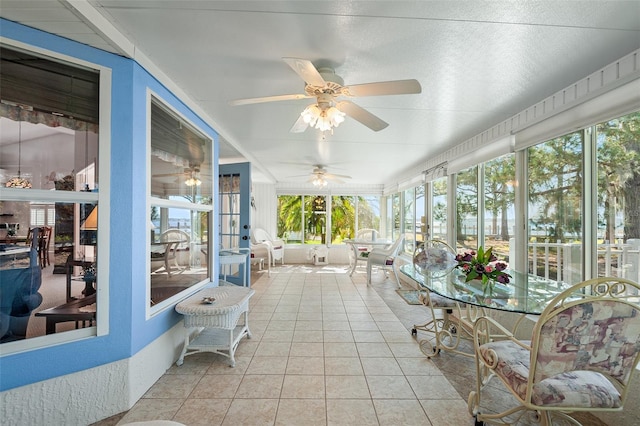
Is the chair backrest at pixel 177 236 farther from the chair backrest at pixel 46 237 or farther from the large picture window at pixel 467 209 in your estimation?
the large picture window at pixel 467 209

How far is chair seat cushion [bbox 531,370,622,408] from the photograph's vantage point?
124 centimetres

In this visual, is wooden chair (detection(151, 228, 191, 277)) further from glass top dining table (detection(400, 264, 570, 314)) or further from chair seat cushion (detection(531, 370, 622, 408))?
chair seat cushion (detection(531, 370, 622, 408))

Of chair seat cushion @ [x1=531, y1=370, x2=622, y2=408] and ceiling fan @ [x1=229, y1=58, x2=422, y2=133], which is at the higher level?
ceiling fan @ [x1=229, y1=58, x2=422, y2=133]

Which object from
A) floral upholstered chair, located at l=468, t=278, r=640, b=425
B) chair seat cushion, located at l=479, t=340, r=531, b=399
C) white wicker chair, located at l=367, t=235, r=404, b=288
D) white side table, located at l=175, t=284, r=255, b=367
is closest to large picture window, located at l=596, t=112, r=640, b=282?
floral upholstered chair, located at l=468, t=278, r=640, b=425

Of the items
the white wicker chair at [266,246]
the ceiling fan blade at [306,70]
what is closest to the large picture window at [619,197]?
the ceiling fan blade at [306,70]

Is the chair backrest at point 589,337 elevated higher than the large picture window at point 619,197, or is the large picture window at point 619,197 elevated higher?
the large picture window at point 619,197

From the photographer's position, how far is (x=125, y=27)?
1594 mm

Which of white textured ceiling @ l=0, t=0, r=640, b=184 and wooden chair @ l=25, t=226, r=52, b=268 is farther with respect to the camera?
wooden chair @ l=25, t=226, r=52, b=268

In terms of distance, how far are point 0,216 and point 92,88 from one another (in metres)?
0.88

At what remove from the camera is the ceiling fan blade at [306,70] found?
1.50 metres

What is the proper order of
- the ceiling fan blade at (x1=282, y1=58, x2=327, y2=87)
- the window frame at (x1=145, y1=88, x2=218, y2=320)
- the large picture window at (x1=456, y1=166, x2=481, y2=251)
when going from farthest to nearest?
the large picture window at (x1=456, y1=166, x2=481, y2=251)
the window frame at (x1=145, y1=88, x2=218, y2=320)
the ceiling fan blade at (x1=282, y1=58, x2=327, y2=87)

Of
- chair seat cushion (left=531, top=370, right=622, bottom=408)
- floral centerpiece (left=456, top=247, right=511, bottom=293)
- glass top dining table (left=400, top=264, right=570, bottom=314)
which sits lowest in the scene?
chair seat cushion (left=531, top=370, right=622, bottom=408)

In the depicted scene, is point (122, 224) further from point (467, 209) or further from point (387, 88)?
point (467, 209)

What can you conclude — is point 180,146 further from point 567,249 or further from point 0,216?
point 567,249
